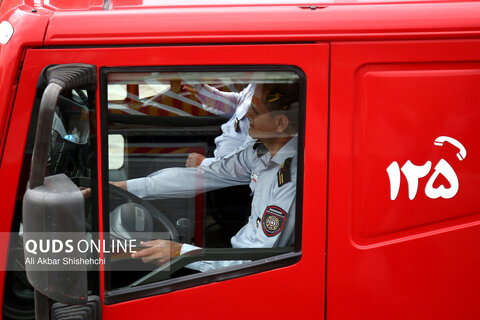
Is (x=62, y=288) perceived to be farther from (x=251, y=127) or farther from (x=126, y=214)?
(x=251, y=127)

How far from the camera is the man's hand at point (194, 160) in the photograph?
1.99 meters

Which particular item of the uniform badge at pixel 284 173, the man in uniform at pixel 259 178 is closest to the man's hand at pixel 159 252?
the man in uniform at pixel 259 178

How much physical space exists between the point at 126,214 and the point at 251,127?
543 mm

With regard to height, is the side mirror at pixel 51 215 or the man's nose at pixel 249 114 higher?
the man's nose at pixel 249 114

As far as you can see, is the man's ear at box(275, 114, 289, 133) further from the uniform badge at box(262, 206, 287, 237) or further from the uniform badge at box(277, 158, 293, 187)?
the uniform badge at box(262, 206, 287, 237)

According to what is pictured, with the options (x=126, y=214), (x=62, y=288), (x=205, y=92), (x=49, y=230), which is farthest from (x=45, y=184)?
(x=205, y=92)

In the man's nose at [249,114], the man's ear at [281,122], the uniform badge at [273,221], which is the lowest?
the uniform badge at [273,221]

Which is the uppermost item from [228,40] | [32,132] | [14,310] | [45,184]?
[228,40]

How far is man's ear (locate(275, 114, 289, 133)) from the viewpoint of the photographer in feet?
6.26

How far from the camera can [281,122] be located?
1922 mm

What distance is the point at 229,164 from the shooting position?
6.84ft

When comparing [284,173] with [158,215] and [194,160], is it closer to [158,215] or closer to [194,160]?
[194,160]

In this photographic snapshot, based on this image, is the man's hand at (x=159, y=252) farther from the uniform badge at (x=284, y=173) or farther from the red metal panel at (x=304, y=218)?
the uniform badge at (x=284, y=173)

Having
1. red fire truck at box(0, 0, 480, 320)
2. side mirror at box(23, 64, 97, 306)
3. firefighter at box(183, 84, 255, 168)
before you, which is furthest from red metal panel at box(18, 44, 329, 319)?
side mirror at box(23, 64, 97, 306)
